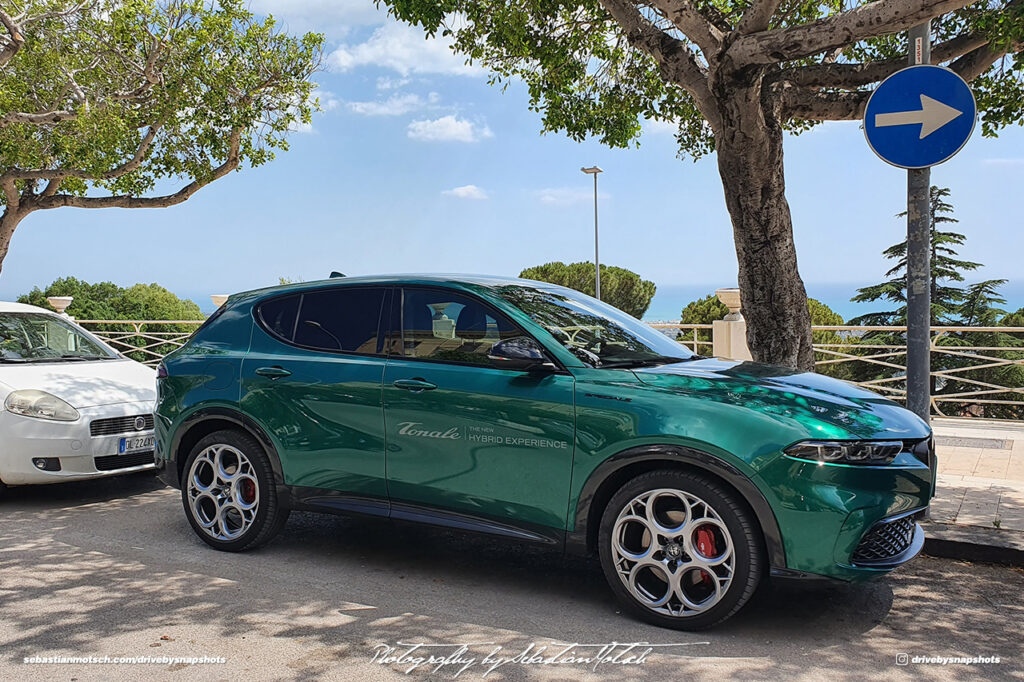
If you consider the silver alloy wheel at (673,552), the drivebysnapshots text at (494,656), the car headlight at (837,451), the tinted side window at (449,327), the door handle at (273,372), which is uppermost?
the tinted side window at (449,327)

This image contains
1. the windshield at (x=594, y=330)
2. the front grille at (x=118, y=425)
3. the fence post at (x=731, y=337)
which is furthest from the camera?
the fence post at (x=731, y=337)

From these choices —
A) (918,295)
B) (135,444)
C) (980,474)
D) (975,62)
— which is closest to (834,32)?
(918,295)

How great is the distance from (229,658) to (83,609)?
1111mm

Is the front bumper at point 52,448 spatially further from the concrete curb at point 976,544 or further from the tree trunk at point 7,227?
the tree trunk at point 7,227

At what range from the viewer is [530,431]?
438 cm

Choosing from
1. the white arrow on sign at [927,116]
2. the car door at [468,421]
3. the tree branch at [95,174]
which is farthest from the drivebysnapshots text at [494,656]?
the tree branch at [95,174]

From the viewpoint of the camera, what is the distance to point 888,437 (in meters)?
4.00

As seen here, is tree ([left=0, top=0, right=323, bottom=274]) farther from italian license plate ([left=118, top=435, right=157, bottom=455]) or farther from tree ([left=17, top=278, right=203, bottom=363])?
tree ([left=17, top=278, right=203, bottom=363])

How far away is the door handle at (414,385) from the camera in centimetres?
474

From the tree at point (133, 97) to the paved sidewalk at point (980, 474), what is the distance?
14.5 meters

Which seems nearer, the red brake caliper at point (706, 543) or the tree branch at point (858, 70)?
the red brake caliper at point (706, 543)

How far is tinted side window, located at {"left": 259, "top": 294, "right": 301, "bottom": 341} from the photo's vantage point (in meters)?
5.45

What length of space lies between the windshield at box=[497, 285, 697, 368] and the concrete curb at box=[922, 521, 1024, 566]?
6.43 feet

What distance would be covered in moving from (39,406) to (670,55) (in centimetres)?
565
